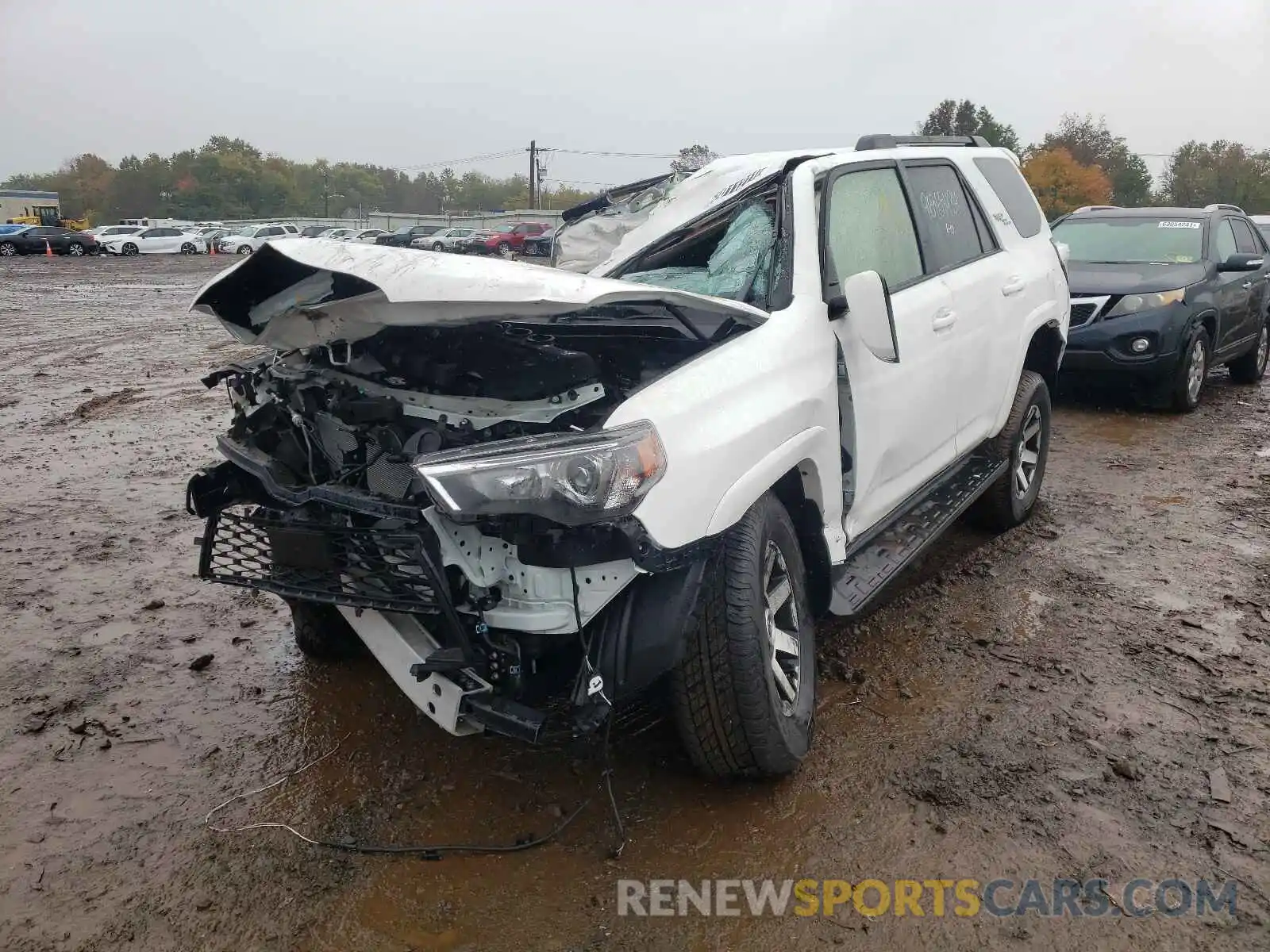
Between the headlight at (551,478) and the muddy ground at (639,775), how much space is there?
1.05 m

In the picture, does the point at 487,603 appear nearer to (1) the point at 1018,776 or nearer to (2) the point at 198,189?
(1) the point at 1018,776

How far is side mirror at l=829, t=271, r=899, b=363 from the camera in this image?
2985mm

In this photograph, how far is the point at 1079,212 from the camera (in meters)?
9.68

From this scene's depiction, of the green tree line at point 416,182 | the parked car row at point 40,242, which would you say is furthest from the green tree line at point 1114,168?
the parked car row at point 40,242

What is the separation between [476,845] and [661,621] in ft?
2.92

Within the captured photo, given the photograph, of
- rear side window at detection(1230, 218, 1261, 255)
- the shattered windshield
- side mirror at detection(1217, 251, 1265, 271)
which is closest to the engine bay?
the shattered windshield

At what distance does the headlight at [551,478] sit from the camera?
222 centimetres

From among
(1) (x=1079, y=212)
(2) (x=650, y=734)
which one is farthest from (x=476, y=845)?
(1) (x=1079, y=212)

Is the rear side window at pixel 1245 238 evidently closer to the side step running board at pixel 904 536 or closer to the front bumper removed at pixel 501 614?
the side step running board at pixel 904 536

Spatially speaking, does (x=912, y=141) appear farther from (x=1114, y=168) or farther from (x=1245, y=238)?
(x=1114, y=168)

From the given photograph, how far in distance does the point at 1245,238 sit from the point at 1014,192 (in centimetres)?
637

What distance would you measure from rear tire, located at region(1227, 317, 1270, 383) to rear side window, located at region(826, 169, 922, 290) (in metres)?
7.87

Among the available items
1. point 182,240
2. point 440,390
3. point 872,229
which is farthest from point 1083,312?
point 182,240

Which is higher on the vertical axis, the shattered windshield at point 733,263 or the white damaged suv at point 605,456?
the shattered windshield at point 733,263
